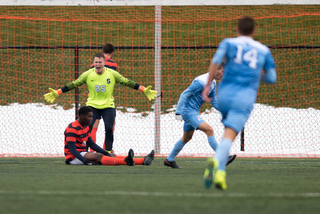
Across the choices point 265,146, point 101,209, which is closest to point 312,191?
point 101,209

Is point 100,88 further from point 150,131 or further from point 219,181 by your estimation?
point 150,131

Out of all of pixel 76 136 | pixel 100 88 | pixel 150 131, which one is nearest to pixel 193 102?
pixel 76 136

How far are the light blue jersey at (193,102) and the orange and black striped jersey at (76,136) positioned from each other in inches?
55.1

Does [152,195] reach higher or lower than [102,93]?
lower

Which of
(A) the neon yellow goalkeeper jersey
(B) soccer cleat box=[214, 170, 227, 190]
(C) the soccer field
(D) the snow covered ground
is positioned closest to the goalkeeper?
(A) the neon yellow goalkeeper jersey

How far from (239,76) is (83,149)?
3489 millimetres

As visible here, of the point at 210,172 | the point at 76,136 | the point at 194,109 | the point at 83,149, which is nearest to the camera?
the point at 210,172

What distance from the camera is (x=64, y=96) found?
750 inches

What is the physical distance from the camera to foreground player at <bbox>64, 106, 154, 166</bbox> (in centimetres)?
650

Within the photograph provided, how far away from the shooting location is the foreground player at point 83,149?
21.3 ft

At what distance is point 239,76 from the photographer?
408 centimetres

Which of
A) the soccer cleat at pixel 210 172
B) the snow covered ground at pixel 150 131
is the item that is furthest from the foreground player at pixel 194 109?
the snow covered ground at pixel 150 131
